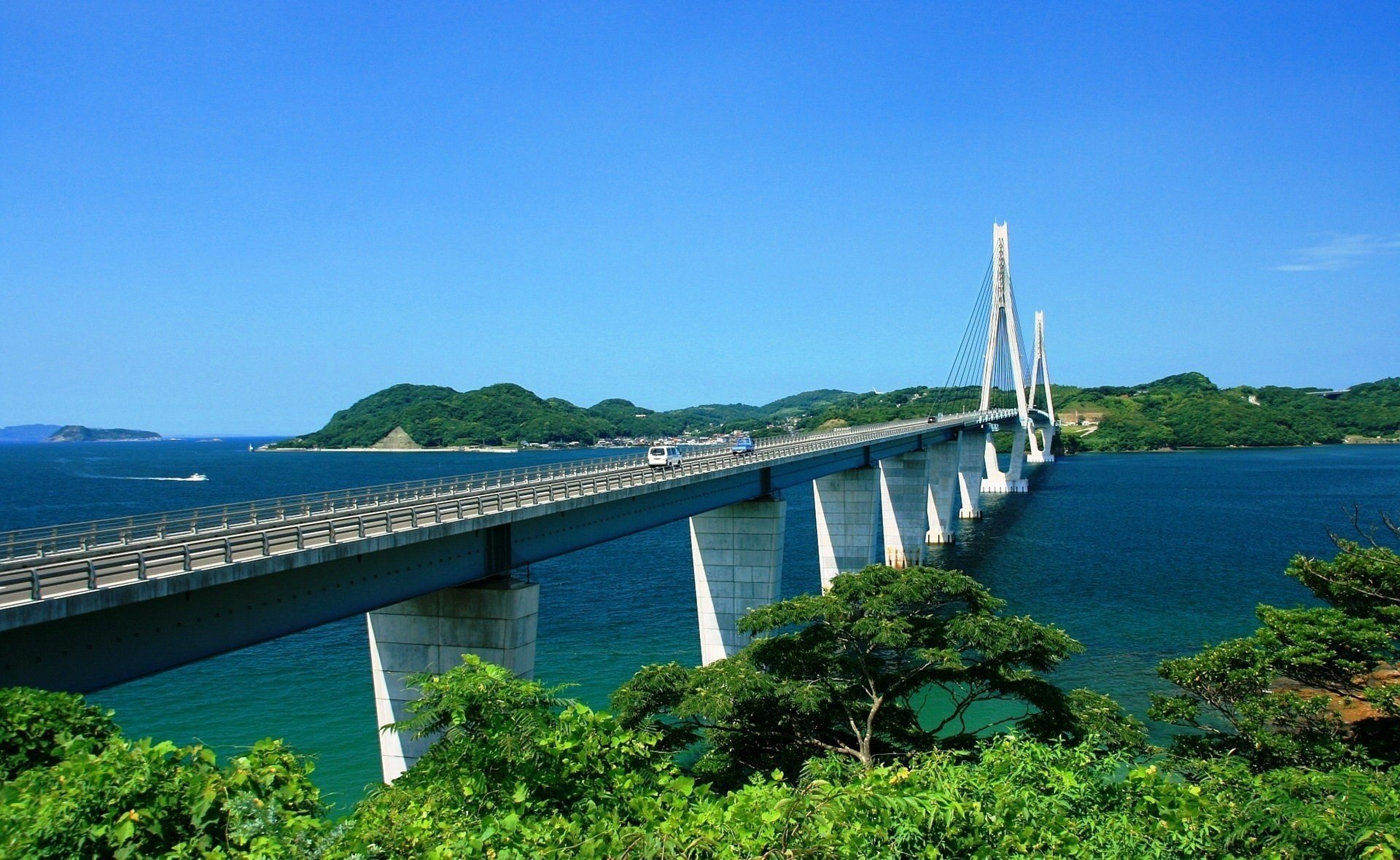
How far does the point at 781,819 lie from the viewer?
8.84 m

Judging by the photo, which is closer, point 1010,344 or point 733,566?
point 733,566

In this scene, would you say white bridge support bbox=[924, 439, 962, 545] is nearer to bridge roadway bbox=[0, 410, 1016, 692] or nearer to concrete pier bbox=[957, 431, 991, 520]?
concrete pier bbox=[957, 431, 991, 520]

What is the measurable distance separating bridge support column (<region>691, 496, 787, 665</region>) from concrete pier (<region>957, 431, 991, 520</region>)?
57.1 m

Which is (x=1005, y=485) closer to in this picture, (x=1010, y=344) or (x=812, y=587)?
(x=1010, y=344)

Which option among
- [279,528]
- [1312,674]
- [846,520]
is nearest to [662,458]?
[279,528]

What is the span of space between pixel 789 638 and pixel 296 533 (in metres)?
12.3

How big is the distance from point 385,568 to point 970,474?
87670mm

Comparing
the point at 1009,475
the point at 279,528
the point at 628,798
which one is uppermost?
the point at 279,528

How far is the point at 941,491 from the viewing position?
8356 centimetres

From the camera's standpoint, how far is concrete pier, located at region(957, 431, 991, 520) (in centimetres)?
9606

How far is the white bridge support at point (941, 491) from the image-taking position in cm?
7956

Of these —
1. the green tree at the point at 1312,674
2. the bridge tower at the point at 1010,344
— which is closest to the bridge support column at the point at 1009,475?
the bridge tower at the point at 1010,344

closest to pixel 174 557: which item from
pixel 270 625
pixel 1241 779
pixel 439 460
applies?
pixel 270 625

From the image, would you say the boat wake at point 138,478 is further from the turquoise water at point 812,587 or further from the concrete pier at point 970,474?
the concrete pier at point 970,474
